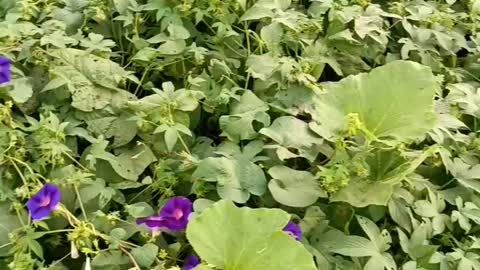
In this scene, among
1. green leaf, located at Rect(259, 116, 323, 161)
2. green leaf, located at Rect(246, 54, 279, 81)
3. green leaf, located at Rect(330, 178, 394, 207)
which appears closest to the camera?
green leaf, located at Rect(330, 178, 394, 207)

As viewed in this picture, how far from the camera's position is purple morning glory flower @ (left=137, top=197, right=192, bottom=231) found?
4.64ft

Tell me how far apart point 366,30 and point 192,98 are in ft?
1.49

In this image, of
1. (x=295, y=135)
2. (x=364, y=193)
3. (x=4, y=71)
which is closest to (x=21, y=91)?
(x=4, y=71)

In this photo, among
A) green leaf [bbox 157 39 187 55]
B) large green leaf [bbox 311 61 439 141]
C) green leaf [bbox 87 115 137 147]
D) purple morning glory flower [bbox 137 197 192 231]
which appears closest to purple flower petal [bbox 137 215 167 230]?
purple morning glory flower [bbox 137 197 192 231]

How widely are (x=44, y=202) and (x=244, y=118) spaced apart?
419mm

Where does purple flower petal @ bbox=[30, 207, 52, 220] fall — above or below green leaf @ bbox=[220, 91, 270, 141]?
above

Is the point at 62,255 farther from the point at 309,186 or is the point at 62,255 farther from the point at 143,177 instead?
the point at 309,186

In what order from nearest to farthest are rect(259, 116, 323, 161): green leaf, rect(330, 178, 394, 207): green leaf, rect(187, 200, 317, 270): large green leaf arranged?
rect(187, 200, 317, 270): large green leaf
rect(330, 178, 394, 207): green leaf
rect(259, 116, 323, 161): green leaf

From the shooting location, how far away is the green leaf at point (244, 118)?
5.24 feet

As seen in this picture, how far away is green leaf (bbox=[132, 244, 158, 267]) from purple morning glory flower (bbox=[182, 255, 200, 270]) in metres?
0.06

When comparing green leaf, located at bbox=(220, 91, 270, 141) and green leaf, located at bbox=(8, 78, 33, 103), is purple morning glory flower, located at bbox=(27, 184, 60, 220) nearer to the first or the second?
green leaf, located at bbox=(8, 78, 33, 103)

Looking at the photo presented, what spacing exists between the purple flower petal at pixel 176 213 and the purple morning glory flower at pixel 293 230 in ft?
0.53

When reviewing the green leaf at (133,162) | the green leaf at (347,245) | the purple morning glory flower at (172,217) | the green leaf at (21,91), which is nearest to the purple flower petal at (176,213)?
the purple morning glory flower at (172,217)

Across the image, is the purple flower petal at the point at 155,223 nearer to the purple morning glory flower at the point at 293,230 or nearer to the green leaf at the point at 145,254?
the green leaf at the point at 145,254
